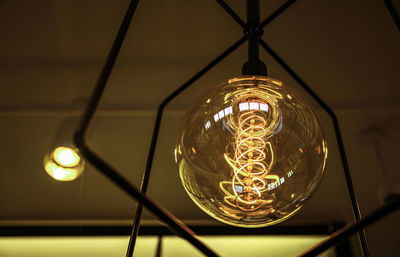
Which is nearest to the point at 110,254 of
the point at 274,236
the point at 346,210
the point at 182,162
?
Result: the point at 274,236

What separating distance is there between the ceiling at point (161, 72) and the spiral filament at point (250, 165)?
1.33ft

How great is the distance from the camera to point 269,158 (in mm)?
360

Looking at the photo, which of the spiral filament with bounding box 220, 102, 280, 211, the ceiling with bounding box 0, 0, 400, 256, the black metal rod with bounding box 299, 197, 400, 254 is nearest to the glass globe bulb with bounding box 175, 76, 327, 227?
the spiral filament with bounding box 220, 102, 280, 211

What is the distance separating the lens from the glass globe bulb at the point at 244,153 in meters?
0.35

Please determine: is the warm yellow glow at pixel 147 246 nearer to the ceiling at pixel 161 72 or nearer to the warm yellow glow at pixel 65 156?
the ceiling at pixel 161 72

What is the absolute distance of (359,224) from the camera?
229 millimetres

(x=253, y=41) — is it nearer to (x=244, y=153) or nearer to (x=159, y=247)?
(x=244, y=153)

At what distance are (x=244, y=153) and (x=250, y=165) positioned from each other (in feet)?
0.05

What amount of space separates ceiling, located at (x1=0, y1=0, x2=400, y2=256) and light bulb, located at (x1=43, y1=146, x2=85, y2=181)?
47 millimetres

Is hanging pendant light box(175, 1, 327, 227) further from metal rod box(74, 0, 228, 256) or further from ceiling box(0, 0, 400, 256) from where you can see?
ceiling box(0, 0, 400, 256)

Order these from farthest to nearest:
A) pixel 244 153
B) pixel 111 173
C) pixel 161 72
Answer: pixel 161 72 < pixel 244 153 < pixel 111 173

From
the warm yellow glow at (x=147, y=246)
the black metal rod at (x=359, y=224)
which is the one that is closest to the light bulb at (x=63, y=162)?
the warm yellow glow at (x=147, y=246)

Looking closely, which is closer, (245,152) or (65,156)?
(245,152)

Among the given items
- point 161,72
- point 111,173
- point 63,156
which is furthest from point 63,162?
point 111,173
